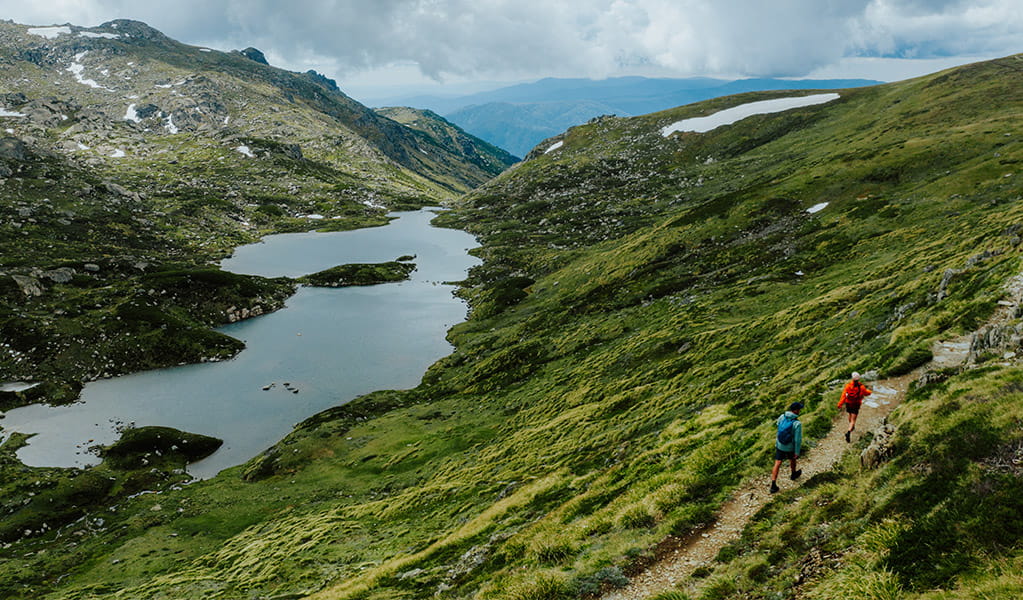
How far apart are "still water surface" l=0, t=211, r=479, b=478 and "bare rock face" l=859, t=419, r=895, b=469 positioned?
7546 cm

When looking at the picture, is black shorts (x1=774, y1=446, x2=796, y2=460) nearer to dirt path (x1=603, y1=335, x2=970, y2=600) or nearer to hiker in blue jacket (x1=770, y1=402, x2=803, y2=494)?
hiker in blue jacket (x1=770, y1=402, x2=803, y2=494)

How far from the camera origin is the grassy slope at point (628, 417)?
62.2 feet

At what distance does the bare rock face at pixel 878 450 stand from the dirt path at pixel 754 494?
1513 millimetres

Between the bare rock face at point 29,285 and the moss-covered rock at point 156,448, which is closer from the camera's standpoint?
the moss-covered rock at point 156,448

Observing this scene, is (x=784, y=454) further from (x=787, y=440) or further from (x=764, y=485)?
(x=764, y=485)

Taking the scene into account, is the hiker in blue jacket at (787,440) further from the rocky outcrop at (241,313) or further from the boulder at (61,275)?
the boulder at (61,275)

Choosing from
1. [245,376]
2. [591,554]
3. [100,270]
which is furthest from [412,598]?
[100,270]

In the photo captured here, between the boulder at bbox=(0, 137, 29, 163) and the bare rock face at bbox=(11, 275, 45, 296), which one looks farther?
the boulder at bbox=(0, 137, 29, 163)

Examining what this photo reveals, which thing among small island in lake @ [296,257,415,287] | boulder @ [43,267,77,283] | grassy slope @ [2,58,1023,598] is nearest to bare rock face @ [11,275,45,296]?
boulder @ [43,267,77,283]

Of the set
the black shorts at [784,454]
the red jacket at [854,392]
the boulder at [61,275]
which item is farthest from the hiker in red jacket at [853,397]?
the boulder at [61,275]

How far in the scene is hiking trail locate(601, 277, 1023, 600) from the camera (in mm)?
15008

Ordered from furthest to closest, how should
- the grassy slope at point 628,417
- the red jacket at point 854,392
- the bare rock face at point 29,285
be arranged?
the bare rock face at point 29,285 → the grassy slope at point 628,417 → the red jacket at point 854,392

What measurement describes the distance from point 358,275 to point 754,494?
156 meters

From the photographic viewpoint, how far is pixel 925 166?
8650cm
